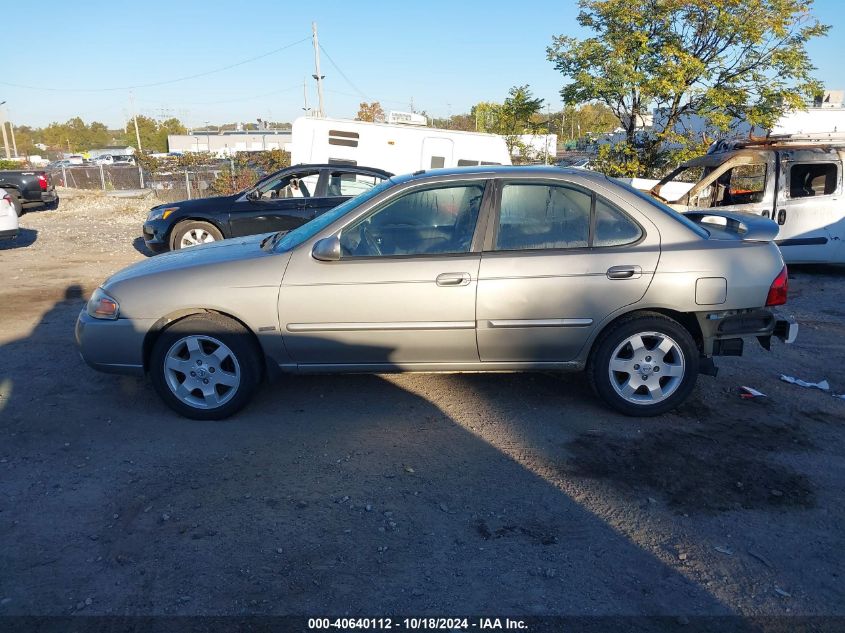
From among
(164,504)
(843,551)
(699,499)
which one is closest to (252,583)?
(164,504)

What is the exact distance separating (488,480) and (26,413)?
3333 millimetres

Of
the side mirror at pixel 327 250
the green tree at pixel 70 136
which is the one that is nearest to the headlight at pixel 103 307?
the side mirror at pixel 327 250

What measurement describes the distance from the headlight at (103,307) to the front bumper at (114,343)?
3 cm

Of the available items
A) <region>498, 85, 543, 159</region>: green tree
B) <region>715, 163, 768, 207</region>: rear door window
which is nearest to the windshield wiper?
<region>715, 163, 768, 207</region>: rear door window

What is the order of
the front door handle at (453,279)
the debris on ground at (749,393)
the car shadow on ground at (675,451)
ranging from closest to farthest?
the car shadow on ground at (675,451)
the front door handle at (453,279)
the debris on ground at (749,393)

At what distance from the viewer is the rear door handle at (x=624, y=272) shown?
4254 mm

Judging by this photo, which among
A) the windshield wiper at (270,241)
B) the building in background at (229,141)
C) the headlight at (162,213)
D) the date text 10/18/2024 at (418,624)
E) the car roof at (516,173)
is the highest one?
the building in background at (229,141)

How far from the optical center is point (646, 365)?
14.5 feet

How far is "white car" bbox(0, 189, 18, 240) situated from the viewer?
442 inches

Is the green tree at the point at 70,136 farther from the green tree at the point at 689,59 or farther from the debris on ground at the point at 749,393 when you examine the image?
the debris on ground at the point at 749,393

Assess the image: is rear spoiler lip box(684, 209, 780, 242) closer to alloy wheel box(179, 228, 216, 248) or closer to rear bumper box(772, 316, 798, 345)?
rear bumper box(772, 316, 798, 345)

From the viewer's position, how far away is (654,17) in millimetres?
13102

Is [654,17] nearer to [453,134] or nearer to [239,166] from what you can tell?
[453,134]

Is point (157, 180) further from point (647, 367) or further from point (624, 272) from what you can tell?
point (647, 367)
